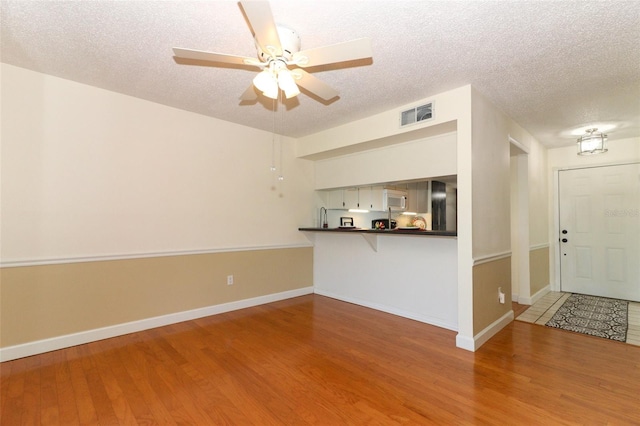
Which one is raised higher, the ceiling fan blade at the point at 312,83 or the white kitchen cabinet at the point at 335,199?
the ceiling fan blade at the point at 312,83

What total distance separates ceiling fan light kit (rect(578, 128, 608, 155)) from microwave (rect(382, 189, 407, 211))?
246 cm

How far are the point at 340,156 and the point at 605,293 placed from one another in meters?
4.71

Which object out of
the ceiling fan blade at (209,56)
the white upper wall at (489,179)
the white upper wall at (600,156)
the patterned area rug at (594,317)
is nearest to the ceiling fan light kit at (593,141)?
the white upper wall at (600,156)

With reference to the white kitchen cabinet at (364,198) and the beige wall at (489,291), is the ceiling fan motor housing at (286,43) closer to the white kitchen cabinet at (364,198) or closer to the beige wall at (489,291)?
the beige wall at (489,291)

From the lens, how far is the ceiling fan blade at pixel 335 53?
1.70 meters

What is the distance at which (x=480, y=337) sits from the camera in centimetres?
286

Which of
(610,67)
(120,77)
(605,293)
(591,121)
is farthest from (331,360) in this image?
(605,293)

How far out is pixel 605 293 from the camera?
15.1 ft

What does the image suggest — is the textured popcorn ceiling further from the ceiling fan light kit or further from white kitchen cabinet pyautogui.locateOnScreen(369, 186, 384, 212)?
white kitchen cabinet pyautogui.locateOnScreen(369, 186, 384, 212)

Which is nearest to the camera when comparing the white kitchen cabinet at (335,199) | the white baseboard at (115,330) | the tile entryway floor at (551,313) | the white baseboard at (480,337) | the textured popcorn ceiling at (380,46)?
the textured popcorn ceiling at (380,46)

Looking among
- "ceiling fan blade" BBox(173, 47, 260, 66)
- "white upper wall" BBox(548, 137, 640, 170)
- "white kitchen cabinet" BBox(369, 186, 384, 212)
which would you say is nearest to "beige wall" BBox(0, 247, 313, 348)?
"white kitchen cabinet" BBox(369, 186, 384, 212)

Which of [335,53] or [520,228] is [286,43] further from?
[520,228]

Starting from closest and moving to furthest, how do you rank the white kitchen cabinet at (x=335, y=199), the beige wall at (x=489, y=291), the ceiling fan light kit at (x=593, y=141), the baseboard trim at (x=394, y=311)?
the beige wall at (x=489, y=291), the baseboard trim at (x=394, y=311), the ceiling fan light kit at (x=593, y=141), the white kitchen cabinet at (x=335, y=199)

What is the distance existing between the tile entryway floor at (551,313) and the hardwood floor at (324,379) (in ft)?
1.16
